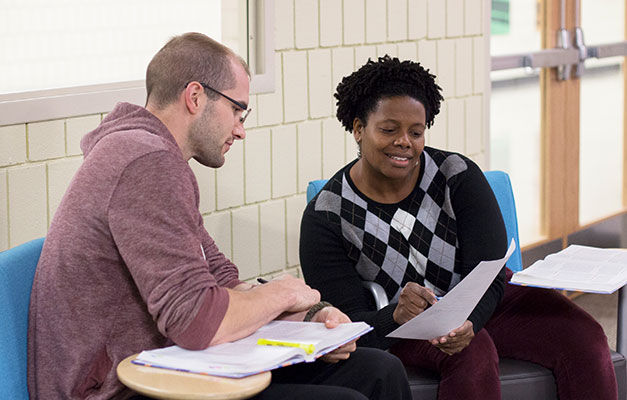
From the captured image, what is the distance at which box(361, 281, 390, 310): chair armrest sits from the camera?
247 centimetres

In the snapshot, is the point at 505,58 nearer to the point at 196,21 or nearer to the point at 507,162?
the point at 507,162

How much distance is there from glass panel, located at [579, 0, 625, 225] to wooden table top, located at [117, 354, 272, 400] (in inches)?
156

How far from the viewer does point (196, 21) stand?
9.25ft

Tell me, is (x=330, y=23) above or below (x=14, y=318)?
above

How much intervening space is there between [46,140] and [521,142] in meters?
2.96

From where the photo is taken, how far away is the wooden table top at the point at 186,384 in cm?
150

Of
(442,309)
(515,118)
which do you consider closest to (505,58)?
(515,118)

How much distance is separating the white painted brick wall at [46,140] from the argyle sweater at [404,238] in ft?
2.31

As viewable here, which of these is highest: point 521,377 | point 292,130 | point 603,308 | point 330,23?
point 330,23

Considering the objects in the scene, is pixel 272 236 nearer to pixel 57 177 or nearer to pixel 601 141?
pixel 57 177

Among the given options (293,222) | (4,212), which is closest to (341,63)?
(293,222)

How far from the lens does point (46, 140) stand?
2383 millimetres

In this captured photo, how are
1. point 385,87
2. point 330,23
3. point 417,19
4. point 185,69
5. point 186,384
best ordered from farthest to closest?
1. point 417,19
2. point 330,23
3. point 385,87
4. point 185,69
5. point 186,384

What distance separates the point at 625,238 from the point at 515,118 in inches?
53.5
